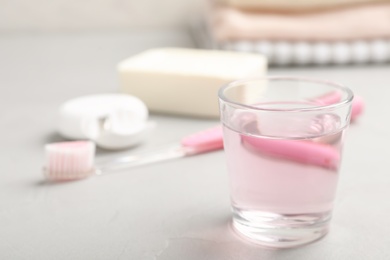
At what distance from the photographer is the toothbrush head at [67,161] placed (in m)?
0.56

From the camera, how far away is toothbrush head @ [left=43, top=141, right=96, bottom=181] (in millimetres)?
558

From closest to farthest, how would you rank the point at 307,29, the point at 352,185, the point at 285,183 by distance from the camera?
the point at 285,183 → the point at 352,185 → the point at 307,29

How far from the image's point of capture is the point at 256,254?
0.43m

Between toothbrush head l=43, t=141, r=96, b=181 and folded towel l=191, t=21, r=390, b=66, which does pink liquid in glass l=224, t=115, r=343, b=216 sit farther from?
folded towel l=191, t=21, r=390, b=66

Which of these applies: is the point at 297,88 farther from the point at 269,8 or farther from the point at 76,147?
the point at 269,8

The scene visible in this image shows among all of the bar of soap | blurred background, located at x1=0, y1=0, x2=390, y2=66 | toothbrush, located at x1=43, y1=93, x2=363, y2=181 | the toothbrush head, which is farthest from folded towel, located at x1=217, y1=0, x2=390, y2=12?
the toothbrush head

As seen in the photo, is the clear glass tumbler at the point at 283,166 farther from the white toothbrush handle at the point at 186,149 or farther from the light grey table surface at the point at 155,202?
the white toothbrush handle at the point at 186,149

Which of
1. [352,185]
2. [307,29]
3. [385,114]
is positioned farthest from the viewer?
[307,29]

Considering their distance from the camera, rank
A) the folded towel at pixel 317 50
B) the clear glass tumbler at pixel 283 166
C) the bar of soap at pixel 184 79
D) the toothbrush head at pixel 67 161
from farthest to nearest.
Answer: the folded towel at pixel 317 50 → the bar of soap at pixel 184 79 → the toothbrush head at pixel 67 161 → the clear glass tumbler at pixel 283 166

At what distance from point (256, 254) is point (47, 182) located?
0.71 ft

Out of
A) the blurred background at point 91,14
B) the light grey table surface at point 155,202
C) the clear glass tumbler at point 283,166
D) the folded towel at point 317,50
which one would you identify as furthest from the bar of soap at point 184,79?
the blurred background at point 91,14

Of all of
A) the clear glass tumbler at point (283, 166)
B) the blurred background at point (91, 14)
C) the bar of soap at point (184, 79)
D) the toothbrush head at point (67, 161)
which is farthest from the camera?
the blurred background at point (91, 14)

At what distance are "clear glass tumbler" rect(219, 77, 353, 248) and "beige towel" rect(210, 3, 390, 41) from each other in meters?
0.48

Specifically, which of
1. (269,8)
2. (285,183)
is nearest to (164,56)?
(269,8)
